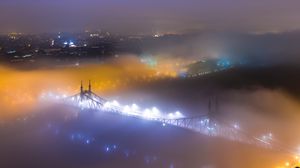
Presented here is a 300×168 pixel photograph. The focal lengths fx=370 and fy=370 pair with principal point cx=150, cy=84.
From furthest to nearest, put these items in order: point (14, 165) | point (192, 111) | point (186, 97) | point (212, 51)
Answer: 1. point (212, 51)
2. point (186, 97)
3. point (192, 111)
4. point (14, 165)

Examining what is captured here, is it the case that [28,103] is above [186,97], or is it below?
above

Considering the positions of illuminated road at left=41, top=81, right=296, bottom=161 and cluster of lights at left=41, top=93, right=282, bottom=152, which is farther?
cluster of lights at left=41, top=93, right=282, bottom=152

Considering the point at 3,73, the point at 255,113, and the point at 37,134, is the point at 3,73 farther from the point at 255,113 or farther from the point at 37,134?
A: the point at 255,113

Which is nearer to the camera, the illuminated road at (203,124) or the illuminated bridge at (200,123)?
the illuminated road at (203,124)

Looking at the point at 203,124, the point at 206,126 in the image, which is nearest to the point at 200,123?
the point at 203,124

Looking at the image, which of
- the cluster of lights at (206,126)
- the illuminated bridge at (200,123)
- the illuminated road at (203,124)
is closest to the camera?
the illuminated road at (203,124)

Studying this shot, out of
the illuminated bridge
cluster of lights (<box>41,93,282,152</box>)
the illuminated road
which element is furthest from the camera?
the illuminated bridge

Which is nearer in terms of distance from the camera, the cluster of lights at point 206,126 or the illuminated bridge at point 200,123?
the cluster of lights at point 206,126

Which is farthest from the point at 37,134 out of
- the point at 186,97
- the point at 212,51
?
the point at 212,51

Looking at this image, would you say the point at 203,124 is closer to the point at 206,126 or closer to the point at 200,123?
the point at 200,123

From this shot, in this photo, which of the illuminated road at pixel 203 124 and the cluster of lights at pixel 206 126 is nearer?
the illuminated road at pixel 203 124

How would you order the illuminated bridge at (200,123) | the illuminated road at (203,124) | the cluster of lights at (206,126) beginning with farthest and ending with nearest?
1. the illuminated bridge at (200,123)
2. the cluster of lights at (206,126)
3. the illuminated road at (203,124)
